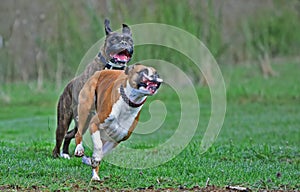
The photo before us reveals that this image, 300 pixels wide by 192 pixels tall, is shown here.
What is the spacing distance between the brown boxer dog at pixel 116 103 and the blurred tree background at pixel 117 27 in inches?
610

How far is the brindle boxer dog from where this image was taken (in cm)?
790

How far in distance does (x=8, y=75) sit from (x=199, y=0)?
7922 millimetres

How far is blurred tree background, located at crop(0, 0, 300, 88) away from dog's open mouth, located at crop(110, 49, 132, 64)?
48.3 ft

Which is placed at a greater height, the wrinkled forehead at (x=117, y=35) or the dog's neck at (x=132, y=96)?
the wrinkled forehead at (x=117, y=35)

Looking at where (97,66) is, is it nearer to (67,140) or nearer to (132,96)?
(67,140)

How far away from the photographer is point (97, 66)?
8250 mm

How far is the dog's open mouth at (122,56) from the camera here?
7.83 m

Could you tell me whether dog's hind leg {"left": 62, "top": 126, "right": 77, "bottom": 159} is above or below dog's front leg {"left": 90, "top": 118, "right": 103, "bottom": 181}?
below

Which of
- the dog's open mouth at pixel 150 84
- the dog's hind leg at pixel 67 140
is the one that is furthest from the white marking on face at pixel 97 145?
the dog's hind leg at pixel 67 140

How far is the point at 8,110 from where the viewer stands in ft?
67.5

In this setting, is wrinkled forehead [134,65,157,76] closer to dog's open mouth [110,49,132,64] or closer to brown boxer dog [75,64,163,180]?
brown boxer dog [75,64,163,180]

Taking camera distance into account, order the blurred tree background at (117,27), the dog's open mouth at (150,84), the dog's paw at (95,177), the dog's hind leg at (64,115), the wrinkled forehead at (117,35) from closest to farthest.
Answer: the dog's open mouth at (150,84) < the dog's paw at (95,177) < the wrinkled forehead at (117,35) < the dog's hind leg at (64,115) < the blurred tree background at (117,27)

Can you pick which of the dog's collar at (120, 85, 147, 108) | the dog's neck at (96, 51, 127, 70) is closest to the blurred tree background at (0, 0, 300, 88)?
the dog's neck at (96, 51, 127, 70)

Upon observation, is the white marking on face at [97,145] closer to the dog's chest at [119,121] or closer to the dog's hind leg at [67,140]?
the dog's chest at [119,121]
